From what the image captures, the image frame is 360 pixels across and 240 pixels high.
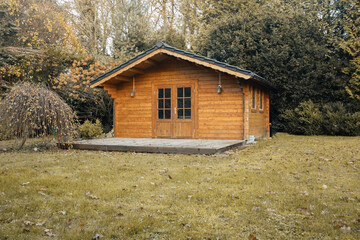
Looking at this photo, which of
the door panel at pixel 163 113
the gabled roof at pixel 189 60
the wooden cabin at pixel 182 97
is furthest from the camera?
the door panel at pixel 163 113

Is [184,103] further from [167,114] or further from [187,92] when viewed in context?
[167,114]

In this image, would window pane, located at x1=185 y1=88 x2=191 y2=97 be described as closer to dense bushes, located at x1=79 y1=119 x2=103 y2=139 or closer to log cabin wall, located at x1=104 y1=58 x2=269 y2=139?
log cabin wall, located at x1=104 y1=58 x2=269 y2=139

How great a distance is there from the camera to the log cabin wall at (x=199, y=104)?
1074 centimetres

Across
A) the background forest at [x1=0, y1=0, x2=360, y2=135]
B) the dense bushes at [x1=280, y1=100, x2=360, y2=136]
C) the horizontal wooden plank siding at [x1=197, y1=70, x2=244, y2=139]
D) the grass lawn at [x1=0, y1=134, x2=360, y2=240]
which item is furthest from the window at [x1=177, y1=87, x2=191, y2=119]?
the dense bushes at [x1=280, y1=100, x2=360, y2=136]

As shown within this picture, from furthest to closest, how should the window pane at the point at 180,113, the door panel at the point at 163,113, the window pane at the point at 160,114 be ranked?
1. the window pane at the point at 160,114
2. the door panel at the point at 163,113
3. the window pane at the point at 180,113

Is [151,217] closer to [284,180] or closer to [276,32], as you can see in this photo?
[284,180]

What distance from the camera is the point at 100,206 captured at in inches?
145

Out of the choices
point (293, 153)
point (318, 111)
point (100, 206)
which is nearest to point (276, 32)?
point (318, 111)

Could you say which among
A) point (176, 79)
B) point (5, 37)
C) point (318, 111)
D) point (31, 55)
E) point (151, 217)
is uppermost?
point (5, 37)

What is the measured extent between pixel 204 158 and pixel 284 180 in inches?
94.8

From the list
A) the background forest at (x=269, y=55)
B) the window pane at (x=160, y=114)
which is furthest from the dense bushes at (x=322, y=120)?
the window pane at (x=160, y=114)

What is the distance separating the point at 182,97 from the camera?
11594mm

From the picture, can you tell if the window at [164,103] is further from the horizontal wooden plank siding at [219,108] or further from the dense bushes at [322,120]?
the dense bushes at [322,120]

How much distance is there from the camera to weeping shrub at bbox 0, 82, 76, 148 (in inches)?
316
